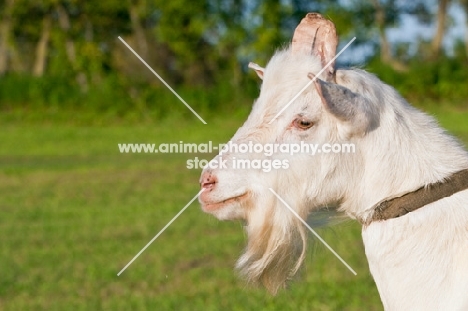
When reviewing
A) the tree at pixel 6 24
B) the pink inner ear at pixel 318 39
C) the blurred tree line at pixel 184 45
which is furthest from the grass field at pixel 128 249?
the tree at pixel 6 24

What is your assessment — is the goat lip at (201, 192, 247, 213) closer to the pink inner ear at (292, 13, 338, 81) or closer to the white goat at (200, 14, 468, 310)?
the white goat at (200, 14, 468, 310)

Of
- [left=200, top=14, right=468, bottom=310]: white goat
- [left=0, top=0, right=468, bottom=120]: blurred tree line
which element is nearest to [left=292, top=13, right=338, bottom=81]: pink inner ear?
[left=200, top=14, right=468, bottom=310]: white goat

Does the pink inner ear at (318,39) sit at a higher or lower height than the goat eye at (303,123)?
higher

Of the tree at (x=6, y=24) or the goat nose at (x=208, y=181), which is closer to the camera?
the goat nose at (x=208, y=181)

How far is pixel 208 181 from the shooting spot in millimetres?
3910

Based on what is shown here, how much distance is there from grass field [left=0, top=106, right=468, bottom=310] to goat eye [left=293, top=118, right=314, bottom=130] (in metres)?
0.60

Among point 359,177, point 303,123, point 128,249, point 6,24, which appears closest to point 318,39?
point 303,123

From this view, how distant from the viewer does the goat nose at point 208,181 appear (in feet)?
12.8

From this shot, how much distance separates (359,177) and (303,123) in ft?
1.03

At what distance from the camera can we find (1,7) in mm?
44000

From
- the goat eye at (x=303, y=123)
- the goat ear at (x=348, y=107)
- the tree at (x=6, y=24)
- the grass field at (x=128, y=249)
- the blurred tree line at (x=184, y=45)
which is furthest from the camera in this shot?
the tree at (x=6, y=24)

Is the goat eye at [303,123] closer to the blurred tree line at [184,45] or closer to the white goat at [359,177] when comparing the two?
the white goat at [359,177]

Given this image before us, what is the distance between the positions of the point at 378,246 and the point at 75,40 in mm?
38650

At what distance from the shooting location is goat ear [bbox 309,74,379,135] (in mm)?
3539
